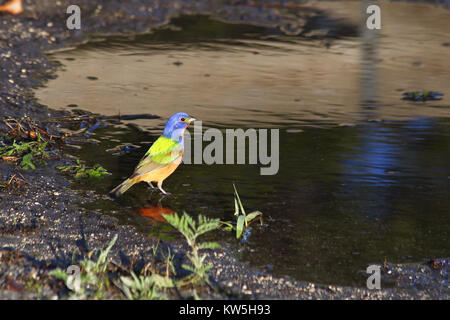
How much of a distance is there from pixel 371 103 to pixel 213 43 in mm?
3315

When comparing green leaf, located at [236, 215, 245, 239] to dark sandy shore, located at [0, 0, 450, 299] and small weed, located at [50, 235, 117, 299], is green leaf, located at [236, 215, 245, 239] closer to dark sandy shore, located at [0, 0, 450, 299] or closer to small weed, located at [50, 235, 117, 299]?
dark sandy shore, located at [0, 0, 450, 299]

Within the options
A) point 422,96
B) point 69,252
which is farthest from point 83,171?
point 422,96

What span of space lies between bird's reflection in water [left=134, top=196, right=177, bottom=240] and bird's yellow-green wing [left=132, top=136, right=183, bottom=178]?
0.88 ft

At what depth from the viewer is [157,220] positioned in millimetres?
4852

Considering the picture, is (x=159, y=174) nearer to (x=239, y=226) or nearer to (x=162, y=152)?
(x=162, y=152)

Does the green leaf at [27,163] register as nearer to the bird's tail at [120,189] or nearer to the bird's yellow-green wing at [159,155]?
the bird's tail at [120,189]

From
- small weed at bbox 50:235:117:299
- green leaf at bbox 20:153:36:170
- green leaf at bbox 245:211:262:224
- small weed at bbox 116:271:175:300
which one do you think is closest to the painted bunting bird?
green leaf at bbox 20:153:36:170

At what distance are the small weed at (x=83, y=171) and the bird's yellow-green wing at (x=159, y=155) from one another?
18.8 inches

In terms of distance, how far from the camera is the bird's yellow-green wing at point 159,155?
5.20 m

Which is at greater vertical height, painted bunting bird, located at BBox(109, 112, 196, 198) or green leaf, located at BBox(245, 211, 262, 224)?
painted bunting bird, located at BBox(109, 112, 196, 198)

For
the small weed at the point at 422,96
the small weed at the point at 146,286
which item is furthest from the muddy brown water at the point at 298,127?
the small weed at the point at 146,286

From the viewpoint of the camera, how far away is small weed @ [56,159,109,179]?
217 inches
